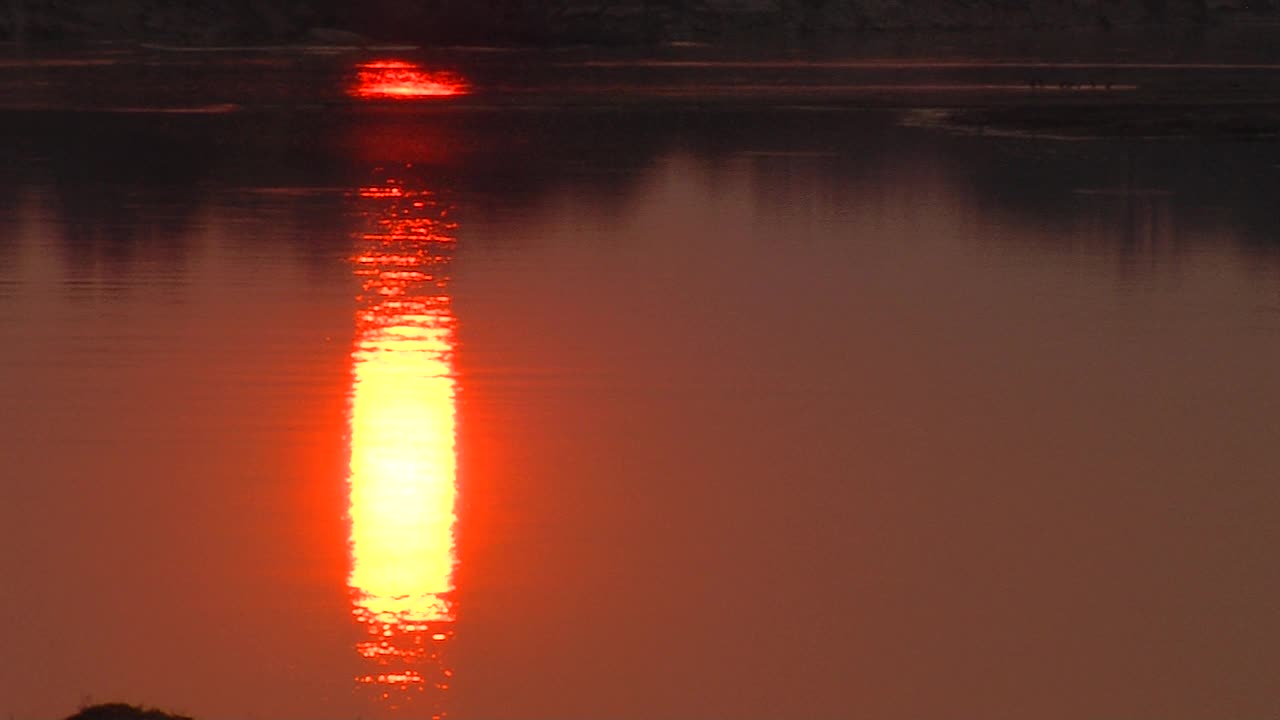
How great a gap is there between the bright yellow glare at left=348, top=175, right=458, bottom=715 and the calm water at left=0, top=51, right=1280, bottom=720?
3 cm

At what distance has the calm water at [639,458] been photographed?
897 centimetres

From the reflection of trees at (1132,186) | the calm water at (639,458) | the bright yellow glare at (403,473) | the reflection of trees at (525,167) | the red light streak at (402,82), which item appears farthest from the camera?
the red light streak at (402,82)

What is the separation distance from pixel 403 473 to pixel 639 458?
1.28 meters

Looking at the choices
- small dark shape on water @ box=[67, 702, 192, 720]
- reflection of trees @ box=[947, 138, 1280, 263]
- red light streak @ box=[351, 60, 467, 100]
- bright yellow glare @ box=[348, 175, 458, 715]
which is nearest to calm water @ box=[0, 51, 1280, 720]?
bright yellow glare @ box=[348, 175, 458, 715]

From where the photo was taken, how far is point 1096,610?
9773mm

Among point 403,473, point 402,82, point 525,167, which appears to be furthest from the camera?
point 402,82

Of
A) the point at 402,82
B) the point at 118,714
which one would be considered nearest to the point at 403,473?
the point at 118,714

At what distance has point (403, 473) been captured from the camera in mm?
11977

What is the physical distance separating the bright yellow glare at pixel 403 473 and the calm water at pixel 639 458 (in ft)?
0.11

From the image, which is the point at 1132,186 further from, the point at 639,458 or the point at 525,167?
Answer: the point at 639,458

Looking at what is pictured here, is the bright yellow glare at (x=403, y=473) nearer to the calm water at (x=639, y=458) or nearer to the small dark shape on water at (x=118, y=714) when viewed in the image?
the calm water at (x=639, y=458)

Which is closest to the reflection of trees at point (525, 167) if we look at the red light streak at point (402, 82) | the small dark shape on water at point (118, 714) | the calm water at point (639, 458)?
the calm water at point (639, 458)

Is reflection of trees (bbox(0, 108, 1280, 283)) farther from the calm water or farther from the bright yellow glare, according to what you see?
the bright yellow glare

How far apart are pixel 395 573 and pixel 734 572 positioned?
140cm
